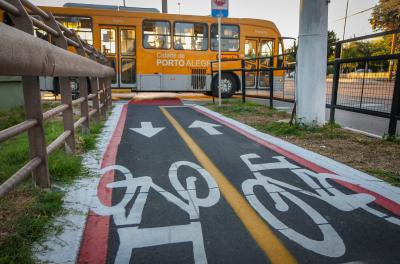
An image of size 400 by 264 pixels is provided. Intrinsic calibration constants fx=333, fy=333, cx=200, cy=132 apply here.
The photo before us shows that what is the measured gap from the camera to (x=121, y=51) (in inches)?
569

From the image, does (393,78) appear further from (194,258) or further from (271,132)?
(194,258)

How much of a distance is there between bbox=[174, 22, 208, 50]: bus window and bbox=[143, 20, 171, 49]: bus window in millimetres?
405

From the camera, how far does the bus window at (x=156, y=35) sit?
14.7 metres

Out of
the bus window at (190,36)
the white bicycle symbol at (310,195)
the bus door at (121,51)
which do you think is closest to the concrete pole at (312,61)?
the white bicycle symbol at (310,195)

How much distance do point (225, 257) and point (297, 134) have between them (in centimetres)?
440

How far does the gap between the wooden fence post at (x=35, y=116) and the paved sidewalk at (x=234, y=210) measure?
49cm

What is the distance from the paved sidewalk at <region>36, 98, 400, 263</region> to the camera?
2.31 metres

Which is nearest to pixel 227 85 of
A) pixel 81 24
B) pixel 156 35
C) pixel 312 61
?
pixel 156 35

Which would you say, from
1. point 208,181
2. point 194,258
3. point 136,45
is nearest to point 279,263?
point 194,258

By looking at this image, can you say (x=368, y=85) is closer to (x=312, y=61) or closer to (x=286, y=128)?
(x=312, y=61)

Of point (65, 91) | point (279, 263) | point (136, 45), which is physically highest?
point (136, 45)

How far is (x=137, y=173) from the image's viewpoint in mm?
4000

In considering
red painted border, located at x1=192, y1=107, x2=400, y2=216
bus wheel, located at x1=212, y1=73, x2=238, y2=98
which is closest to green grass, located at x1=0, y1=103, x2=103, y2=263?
red painted border, located at x1=192, y1=107, x2=400, y2=216

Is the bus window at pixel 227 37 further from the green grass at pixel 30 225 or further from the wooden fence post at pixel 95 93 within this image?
the green grass at pixel 30 225
